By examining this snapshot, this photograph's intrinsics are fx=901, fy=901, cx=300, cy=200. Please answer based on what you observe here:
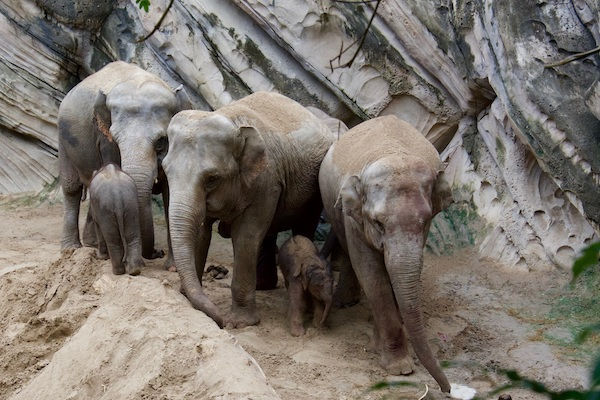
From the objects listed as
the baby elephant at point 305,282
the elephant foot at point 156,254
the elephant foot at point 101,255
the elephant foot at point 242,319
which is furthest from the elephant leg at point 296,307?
Answer: the elephant foot at point 156,254

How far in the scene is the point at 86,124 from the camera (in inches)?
338

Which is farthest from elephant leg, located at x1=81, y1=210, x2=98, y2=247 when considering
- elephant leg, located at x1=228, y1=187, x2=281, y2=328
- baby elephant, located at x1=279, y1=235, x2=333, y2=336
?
baby elephant, located at x1=279, y1=235, x2=333, y2=336

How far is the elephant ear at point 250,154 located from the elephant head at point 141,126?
3.33 ft

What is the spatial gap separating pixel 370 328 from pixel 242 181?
1.53 meters

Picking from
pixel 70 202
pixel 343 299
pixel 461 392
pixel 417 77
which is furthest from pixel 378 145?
pixel 70 202

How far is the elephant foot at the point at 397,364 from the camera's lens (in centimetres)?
613

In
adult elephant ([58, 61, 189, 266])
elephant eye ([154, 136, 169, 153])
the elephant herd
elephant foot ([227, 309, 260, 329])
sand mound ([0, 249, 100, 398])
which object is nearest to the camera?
the elephant herd

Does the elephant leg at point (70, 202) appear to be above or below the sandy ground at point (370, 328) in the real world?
below

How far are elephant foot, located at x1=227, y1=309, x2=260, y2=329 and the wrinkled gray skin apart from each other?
3.07 ft

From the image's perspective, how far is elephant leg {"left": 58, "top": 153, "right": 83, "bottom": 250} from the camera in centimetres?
885

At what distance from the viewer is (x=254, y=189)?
7016 millimetres

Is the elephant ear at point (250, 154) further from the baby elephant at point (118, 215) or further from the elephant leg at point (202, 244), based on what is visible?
the baby elephant at point (118, 215)

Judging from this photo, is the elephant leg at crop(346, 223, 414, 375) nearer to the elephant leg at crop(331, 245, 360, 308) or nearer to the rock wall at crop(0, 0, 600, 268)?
the elephant leg at crop(331, 245, 360, 308)

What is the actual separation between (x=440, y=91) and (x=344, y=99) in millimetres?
1036
